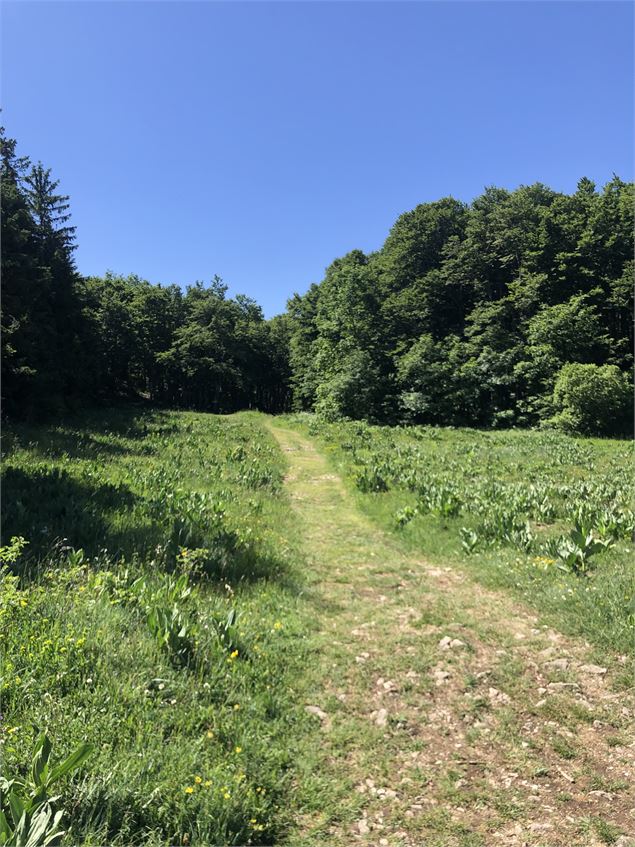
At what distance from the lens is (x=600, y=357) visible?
37.6 meters

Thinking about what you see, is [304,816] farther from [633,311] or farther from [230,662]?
[633,311]

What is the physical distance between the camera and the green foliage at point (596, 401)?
27906 millimetres

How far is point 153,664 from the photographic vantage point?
395cm

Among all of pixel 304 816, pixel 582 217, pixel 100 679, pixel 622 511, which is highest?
pixel 582 217

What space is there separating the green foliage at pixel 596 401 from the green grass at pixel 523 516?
990cm

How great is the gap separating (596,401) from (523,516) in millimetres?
23359

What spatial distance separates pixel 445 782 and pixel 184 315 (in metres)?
70.7

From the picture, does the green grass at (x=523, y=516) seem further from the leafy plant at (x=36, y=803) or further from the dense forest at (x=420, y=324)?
the dense forest at (x=420, y=324)

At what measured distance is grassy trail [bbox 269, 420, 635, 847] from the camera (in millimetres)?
2922

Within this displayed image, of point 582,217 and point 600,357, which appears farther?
point 582,217

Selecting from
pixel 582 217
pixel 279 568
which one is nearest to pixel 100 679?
pixel 279 568

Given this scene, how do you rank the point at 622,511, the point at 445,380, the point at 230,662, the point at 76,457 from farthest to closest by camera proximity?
1. the point at 445,380
2. the point at 76,457
3. the point at 622,511
4. the point at 230,662

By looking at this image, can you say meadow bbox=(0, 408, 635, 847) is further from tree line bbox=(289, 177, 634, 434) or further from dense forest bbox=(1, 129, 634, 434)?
tree line bbox=(289, 177, 634, 434)

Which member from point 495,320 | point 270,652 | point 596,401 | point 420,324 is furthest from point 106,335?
point 270,652
